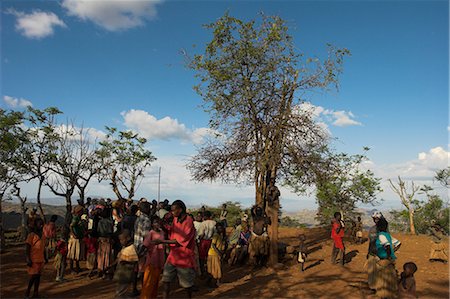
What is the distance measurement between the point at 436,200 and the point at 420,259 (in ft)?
111

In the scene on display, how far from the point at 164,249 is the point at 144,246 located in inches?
19.6

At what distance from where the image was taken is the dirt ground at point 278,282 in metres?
8.48

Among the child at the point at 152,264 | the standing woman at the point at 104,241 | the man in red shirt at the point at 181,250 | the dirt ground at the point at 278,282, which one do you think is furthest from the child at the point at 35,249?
the man in red shirt at the point at 181,250

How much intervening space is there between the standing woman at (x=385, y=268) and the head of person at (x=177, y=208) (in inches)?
178

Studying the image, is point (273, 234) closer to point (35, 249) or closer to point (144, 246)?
point (144, 246)

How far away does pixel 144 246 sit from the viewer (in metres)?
6.80

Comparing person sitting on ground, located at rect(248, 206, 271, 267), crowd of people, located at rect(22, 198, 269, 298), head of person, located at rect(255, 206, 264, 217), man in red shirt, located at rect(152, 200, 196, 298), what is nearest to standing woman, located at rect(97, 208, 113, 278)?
crowd of people, located at rect(22, 198, 269, 298)

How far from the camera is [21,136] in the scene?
18.5 meters

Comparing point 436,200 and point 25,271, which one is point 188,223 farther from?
point 436,200

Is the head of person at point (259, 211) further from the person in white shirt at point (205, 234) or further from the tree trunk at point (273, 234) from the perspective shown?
the person in white shirt at point (205, 234)

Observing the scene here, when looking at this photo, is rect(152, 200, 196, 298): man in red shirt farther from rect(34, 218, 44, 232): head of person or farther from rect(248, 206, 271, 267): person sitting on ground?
rect(248, 206, 271, 267): person sitting on ground

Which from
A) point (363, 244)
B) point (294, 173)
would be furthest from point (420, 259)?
point (294, 173)

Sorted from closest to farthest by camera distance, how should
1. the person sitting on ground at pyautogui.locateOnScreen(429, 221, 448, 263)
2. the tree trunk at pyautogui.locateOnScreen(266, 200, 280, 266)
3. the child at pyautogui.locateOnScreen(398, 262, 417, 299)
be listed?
the child at pyautogui.locateOnScreen(398, 262, 417, 299)
the tree trunk at pyautogui.locateOnScreen(266, 200, 280, 266)
the person sitting on ground at pyautogui.locateOnScreen(429, 221, 448, 263)

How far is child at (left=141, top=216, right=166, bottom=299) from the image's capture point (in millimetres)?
6438
